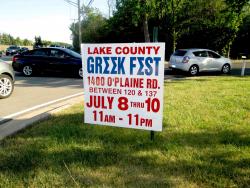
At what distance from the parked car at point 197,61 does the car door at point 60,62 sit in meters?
5.30

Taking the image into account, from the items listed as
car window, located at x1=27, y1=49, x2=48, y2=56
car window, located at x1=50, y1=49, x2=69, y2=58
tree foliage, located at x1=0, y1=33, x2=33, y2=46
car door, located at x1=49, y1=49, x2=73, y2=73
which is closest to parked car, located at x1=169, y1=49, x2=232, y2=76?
car door, located at x1=49, y1=49, x2=73, y2=73

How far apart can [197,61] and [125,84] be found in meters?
11.3

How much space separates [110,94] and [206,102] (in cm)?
334

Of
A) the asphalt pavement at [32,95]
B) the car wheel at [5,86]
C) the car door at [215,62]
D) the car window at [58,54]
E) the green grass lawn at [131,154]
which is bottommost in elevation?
the green grass lawn at [131,154]

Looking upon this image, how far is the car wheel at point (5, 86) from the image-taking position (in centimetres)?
809

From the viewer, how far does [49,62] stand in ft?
44.3

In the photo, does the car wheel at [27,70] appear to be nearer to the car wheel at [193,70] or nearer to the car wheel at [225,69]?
the car wheel at [193,70]

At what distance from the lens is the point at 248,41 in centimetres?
2870

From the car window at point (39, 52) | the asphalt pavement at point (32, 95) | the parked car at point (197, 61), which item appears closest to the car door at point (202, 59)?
the parked car at point (197, 61)

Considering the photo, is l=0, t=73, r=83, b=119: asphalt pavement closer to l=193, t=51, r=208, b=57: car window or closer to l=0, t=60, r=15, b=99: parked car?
l=0, t=60, r=15, b=99: parked car

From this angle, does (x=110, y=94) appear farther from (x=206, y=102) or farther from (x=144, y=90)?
(x=206, y=102)

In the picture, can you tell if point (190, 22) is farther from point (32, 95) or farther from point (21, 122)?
point (21, 122)

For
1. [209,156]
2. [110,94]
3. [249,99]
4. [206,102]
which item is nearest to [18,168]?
[110,94]

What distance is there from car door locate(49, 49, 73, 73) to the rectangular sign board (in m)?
9.12
